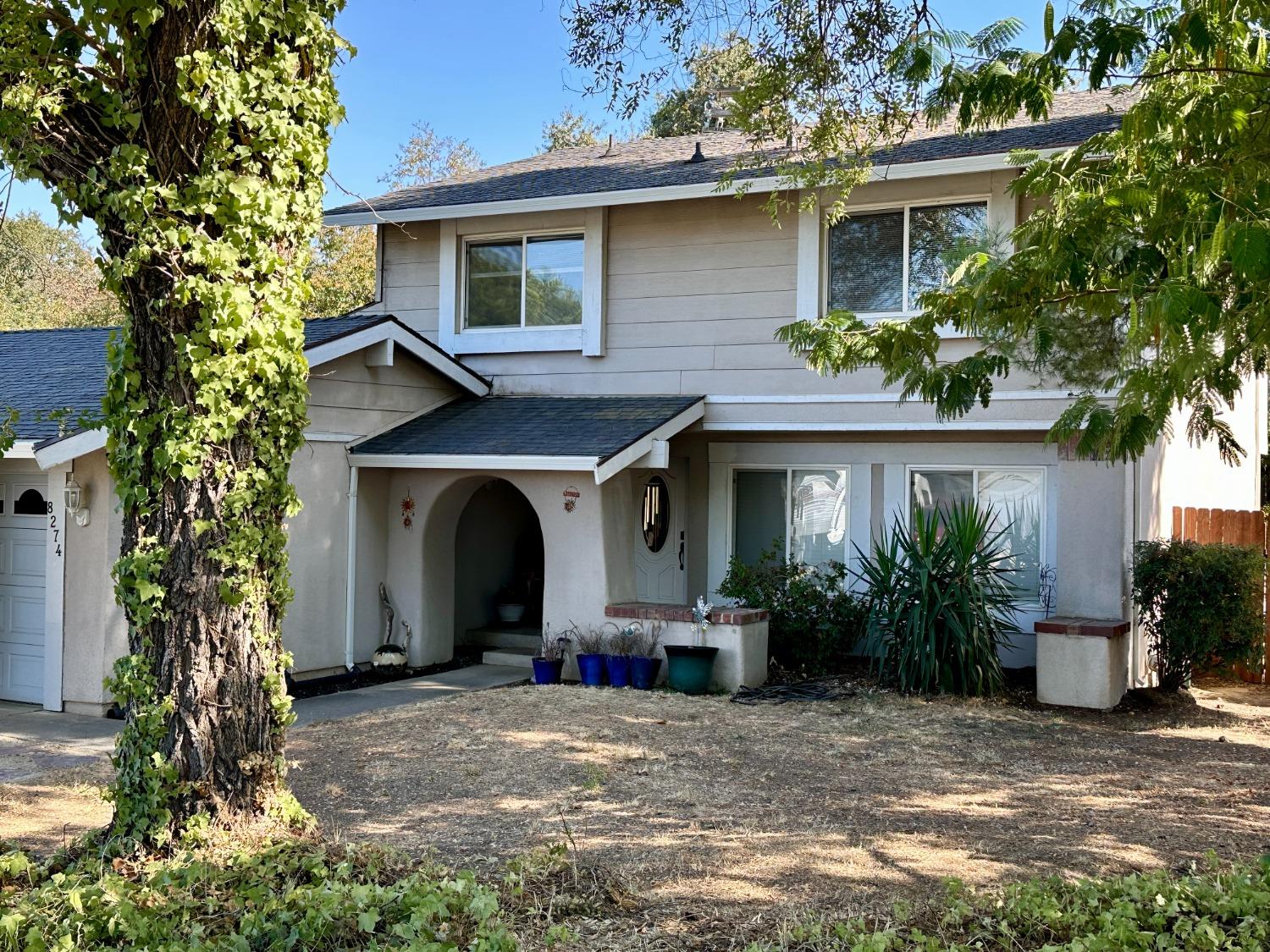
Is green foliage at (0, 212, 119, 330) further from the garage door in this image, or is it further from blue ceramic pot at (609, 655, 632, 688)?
blue ceramic pot at (609, 655, 632, 688)

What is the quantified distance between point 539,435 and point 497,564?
3659mm

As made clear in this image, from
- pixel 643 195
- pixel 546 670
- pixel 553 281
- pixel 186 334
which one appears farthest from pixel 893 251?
pixel 186 334

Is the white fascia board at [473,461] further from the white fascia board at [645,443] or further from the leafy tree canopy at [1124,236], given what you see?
the leafy tree canopy at [1124,236]

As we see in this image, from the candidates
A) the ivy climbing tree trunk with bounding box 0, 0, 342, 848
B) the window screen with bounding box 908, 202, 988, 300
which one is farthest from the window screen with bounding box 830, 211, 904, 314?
the ivy climbing tree trunk with bounding box 0, 0, 342, 848

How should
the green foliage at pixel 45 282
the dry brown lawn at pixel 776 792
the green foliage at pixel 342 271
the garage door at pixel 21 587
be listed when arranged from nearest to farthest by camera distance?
1. the dry brown lawn at pixel 776 792
2. the garage door at pixel 21 587
3. the green foliage at pixel 342 271
4. the green foliage at pixel 45 282

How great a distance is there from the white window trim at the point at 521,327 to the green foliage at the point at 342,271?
1694 cm

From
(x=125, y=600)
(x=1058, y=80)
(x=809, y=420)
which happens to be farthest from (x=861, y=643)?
(x=125, y=600)

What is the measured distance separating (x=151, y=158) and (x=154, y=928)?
343 centimetres

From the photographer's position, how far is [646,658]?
11922mm

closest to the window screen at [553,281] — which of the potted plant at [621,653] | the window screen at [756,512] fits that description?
the window screen at [756,512]

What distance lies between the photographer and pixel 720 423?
43.9 feet

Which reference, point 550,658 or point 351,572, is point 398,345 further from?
point 550,658

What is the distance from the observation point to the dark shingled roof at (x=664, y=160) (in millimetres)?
12227

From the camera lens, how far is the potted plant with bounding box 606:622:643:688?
11961 millimetres
